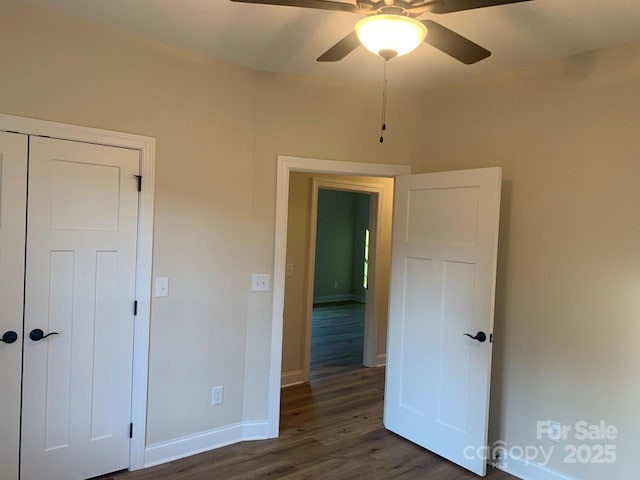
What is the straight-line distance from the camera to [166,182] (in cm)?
286

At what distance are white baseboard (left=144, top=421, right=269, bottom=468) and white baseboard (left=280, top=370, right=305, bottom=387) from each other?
1126 mm

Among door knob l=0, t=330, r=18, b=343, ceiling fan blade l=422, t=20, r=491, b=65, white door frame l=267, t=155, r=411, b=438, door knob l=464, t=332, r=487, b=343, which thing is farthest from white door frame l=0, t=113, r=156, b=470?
door knob l=464, t=332, r=487, b=343

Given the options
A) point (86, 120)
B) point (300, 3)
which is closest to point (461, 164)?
point (300, 3)

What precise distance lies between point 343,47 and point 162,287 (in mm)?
1835

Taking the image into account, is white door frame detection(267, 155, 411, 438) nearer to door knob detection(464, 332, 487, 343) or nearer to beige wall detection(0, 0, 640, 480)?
beige wall detection(0, 0, 640, 480)

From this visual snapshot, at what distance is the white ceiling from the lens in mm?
2252

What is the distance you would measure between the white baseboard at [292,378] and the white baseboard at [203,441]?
113 cm

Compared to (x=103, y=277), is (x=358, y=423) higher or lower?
lower

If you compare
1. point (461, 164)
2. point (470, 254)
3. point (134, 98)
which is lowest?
point (470, 254)

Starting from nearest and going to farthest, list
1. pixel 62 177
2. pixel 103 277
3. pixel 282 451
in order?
1. pixel 62 177
2. pixel 103 277
3. pixel 282 451

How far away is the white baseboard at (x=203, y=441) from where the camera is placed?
2.90 meters

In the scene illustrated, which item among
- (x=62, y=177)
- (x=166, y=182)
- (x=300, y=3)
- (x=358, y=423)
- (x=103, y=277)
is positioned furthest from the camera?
(x=358, y=423)

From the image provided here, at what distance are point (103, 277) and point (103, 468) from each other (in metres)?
1.16

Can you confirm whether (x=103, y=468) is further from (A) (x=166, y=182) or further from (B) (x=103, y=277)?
(A) (x=166, y=182)
